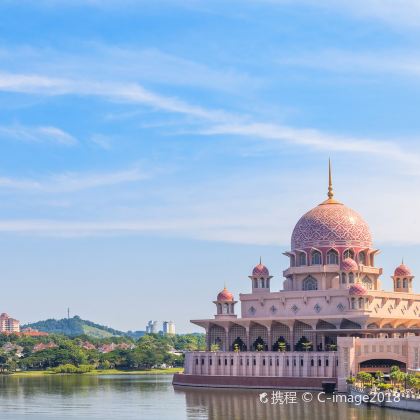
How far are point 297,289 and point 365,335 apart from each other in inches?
434

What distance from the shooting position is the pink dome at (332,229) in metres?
102

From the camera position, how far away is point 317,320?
9594 cm

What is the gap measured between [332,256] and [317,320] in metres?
8.28

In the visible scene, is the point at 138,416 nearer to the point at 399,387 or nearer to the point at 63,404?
the point at 63,404

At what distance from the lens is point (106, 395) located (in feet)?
311

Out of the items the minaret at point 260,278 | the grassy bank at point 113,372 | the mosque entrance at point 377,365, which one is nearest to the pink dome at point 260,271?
the minaret at point 260,278

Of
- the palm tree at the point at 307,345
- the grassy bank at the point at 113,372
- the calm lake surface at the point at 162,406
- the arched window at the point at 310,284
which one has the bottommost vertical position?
the grassy bank at the point at 113,372

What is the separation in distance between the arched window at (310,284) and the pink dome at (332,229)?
131 inches

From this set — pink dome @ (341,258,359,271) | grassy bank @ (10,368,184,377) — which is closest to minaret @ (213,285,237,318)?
pink dome @ (341,258,359,271)

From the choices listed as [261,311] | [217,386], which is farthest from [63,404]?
[261,311]

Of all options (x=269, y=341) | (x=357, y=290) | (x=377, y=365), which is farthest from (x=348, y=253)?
(x=377, y=365)

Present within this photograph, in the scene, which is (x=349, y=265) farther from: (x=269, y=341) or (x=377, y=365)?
(x=377, y=365)

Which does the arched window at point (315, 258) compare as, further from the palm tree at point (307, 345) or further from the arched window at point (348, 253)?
the palm tree at point (307, 345)

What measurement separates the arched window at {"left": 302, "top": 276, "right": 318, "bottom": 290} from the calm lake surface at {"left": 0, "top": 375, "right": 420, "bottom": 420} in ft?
45.9
